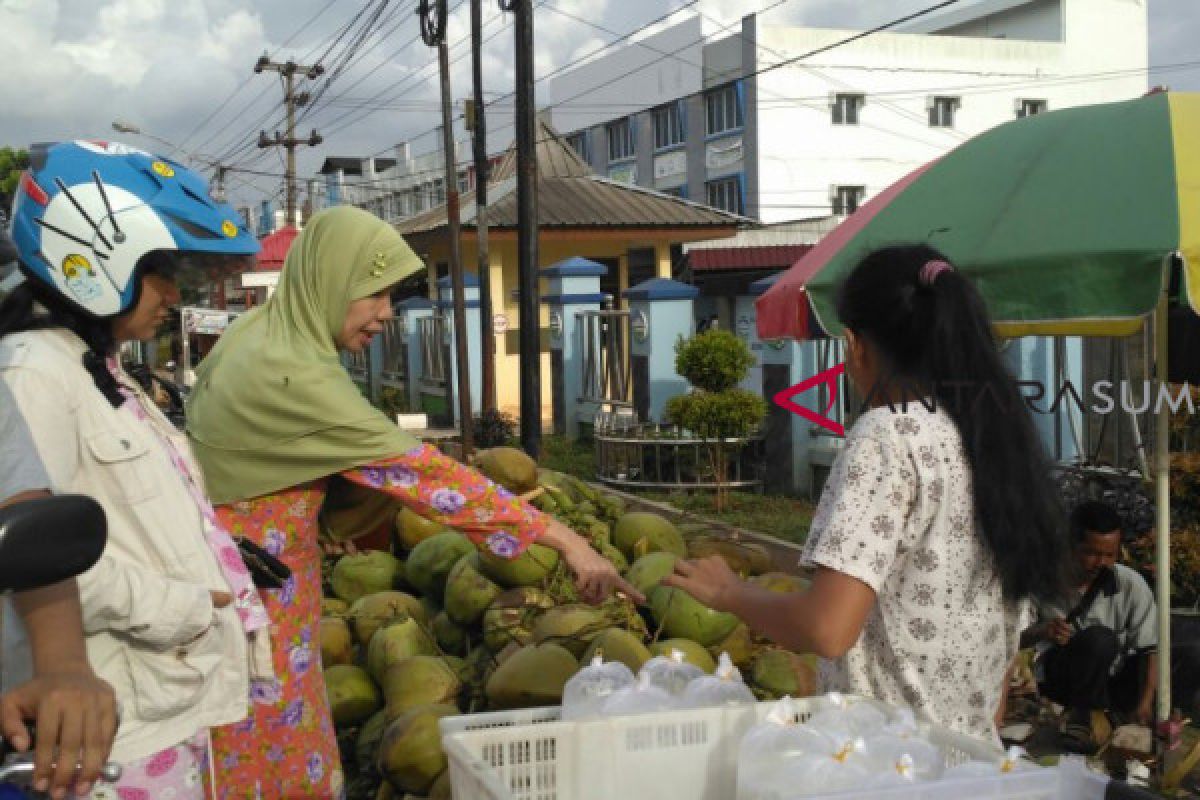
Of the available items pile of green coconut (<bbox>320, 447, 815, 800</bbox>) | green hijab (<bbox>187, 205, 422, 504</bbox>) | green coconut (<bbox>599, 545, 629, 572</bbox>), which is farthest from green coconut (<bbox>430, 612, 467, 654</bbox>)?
green hijab (<bbox>187, 205, 422, 504</bbox>)

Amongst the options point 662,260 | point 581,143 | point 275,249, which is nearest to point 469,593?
point 662,260

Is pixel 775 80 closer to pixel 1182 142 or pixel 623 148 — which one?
pixel 623 148

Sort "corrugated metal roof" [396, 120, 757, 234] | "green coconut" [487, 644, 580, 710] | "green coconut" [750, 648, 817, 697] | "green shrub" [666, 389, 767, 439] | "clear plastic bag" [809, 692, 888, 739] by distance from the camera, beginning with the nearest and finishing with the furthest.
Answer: "clear plastic bag" [809, 692, 888, 739] < "green coconut" [487, 644, 580, 710] < "green coconut" [750, 648, 817, 697] < "green shrub" [666, 389, 767, 439] < "corrugated metal roof" [396, 120, 757, 234]

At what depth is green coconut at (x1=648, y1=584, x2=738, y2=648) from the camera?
4.15 meters

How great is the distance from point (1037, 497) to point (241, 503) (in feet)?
5.19

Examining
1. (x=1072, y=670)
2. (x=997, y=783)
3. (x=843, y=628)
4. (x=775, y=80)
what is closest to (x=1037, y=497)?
(x=843, y=628)

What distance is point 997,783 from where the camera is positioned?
5.80ft

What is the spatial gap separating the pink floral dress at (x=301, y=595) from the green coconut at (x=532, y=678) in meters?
1.05

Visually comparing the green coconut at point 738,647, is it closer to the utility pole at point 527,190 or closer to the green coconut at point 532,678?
the green coconut at point 532,678

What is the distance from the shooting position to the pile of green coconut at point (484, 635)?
3.74 m

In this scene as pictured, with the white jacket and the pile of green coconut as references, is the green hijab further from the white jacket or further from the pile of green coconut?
the pile of green coconut

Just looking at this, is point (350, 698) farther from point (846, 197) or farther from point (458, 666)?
point (846, 197)

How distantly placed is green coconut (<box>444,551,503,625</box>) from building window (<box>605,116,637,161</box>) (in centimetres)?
3588

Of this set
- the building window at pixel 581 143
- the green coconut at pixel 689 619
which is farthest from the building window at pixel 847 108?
the green coconut at pixel 689 619
